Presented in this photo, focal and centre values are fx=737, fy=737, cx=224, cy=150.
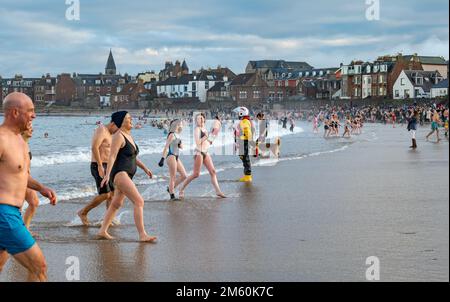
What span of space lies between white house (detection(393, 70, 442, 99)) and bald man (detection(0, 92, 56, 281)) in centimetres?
10098

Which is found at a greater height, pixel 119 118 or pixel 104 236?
pixel 119 118

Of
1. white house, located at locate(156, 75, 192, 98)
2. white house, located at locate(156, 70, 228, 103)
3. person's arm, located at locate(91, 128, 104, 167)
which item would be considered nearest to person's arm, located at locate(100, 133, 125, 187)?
person's arm, located at locate(91, 128, 104, 167)

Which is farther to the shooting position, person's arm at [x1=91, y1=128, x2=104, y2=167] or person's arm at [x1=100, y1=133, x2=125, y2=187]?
person's arm at [x1=91, y1=128, x2=104, y2=167]

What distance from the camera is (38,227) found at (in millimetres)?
10148

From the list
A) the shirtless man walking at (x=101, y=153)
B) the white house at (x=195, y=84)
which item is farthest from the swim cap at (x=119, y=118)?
the white house at (x=195, y=84)

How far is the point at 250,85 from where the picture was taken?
140 m

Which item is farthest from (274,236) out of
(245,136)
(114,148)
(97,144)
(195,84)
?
(195,84)

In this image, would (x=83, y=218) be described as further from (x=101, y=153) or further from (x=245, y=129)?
(x=245, y=129)

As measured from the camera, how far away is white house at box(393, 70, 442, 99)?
103 meters

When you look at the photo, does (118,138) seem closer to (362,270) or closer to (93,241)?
(93,241)

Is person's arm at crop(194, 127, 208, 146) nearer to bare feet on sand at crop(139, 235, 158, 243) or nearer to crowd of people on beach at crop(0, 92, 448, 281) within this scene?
crowd of people on beach at crop(0, 92, 448, 281)

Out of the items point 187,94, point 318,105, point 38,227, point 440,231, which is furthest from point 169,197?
point 187,94

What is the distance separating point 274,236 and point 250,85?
132248 millimetres

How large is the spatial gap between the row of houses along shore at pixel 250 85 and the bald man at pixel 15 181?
82.3 meters
